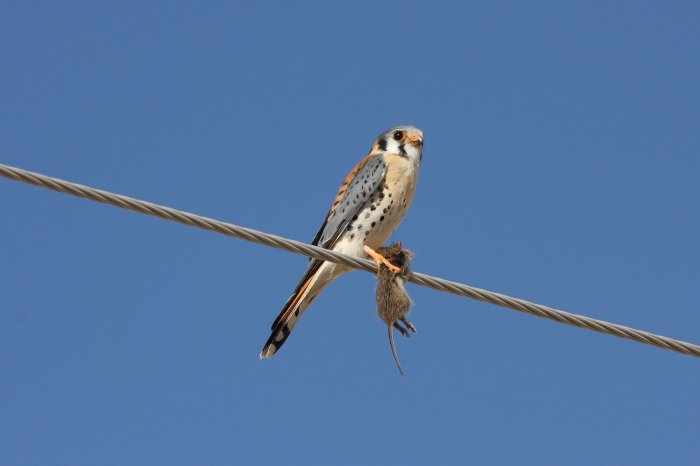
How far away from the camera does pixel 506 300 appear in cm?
438

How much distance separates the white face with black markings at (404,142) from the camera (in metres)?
6.59

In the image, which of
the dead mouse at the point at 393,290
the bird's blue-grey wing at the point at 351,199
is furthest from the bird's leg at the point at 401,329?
the bird's blue-grey wing at the point at 351,199

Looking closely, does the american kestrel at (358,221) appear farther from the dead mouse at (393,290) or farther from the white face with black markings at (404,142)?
the dead mouse at (393,290)

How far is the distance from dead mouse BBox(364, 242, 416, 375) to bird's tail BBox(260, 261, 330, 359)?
0.91m

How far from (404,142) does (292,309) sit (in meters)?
1.36

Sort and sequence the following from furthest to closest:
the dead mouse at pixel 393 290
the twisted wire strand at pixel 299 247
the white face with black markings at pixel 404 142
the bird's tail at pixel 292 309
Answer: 1. the white face with black markings at pixel 404 142
2. the bird's tail at pixel 292 309
3. the dead mouse at pixel 393 290
4. the twisted wire strand at pixel 299 247

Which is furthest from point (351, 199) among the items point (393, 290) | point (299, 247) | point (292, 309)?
point (299, 247)

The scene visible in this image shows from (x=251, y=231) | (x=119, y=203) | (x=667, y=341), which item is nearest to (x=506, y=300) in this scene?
(x=667, y=341)

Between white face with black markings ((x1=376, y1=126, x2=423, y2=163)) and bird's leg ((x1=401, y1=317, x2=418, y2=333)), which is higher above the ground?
white face with black markings ((x1=376, y1=126, x2=423, y2=163))

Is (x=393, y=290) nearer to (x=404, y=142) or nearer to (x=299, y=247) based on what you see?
(x=299, y=247)

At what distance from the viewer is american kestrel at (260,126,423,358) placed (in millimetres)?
6188

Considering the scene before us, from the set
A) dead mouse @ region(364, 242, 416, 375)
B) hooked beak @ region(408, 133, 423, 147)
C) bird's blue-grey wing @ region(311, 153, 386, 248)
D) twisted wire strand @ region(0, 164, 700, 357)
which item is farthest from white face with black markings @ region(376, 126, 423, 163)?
twisted wire strand @ region(0, 164, 700, 357)

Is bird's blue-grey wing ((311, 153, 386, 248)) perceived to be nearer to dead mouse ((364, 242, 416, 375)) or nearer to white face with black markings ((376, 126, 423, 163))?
white face with black markings ((376, 126, 423, 163))

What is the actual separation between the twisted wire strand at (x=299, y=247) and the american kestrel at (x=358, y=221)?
1492 mm
